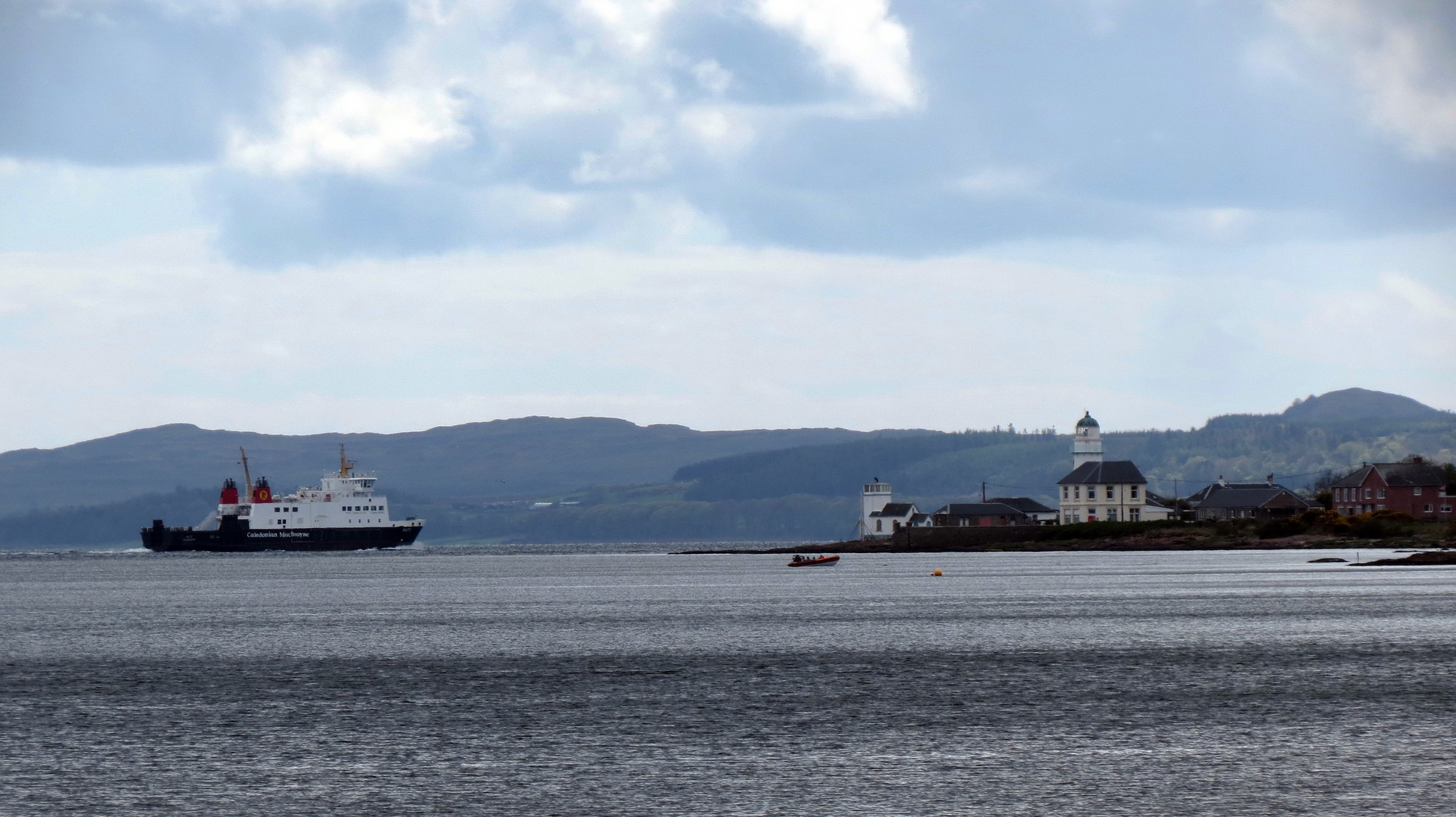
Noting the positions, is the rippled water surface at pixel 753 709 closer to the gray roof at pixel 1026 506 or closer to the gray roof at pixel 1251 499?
the gray roof at pixel 1251 499

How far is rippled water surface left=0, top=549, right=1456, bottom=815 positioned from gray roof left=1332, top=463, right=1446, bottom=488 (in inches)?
3330

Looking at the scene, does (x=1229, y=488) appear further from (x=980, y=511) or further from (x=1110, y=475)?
(x=980, y=511)

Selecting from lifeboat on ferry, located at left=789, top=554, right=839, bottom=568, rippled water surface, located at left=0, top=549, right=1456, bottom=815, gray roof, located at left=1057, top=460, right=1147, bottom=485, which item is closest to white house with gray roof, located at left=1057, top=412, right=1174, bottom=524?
gray roof, located at left=1057, top=460, right=1147, bottom=485

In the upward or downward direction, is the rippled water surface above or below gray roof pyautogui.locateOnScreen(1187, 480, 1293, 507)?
below

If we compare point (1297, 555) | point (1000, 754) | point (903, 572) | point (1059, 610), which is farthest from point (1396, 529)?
point (1000, 754)

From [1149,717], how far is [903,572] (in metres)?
85.6

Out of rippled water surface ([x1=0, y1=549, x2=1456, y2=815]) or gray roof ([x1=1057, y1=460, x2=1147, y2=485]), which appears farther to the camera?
gray roof ([x1=1057, y1=460, x2=1147, y2=485])

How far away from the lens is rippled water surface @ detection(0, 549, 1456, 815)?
22938mm

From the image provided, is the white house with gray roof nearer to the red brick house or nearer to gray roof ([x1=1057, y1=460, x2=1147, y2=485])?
gray roof ([x1=1057, y1=460, x2=1147, y2=485])

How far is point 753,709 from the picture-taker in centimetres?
3291

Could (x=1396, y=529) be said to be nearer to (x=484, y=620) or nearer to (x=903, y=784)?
(x=484, y=620)

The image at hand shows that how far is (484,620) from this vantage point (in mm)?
65812

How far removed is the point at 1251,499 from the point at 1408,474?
19949 millimetres

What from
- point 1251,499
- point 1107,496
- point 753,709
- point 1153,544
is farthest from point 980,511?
point 753,709
